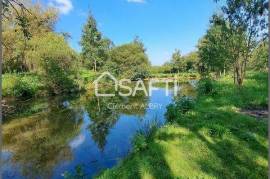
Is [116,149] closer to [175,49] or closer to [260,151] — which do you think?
[260,151]

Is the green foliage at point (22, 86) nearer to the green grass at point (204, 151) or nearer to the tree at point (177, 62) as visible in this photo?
the green grass at point (204, 151)

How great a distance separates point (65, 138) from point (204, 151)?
791cm

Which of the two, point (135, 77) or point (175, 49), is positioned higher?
point (175, 49)

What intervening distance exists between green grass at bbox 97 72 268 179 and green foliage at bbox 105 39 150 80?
159 feet

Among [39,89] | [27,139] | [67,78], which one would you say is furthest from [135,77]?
[27,139]

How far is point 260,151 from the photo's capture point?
7766 millimetres

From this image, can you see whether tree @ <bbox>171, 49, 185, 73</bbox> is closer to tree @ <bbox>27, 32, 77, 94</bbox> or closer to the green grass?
tree @ <bbox>27, 32, 77, 94</bbox>

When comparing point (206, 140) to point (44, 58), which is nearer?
point (206, 140)

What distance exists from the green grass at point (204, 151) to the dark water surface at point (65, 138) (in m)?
2.07

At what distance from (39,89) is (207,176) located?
27557mm

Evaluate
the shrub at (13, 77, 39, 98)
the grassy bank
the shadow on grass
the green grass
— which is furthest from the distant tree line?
the shadow on grass

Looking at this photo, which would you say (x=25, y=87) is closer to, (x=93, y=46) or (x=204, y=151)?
(x=204, y=151)

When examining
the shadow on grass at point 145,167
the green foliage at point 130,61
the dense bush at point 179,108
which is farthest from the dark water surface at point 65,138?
the green foliage at point 130,61

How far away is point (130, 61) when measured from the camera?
7025 cm
